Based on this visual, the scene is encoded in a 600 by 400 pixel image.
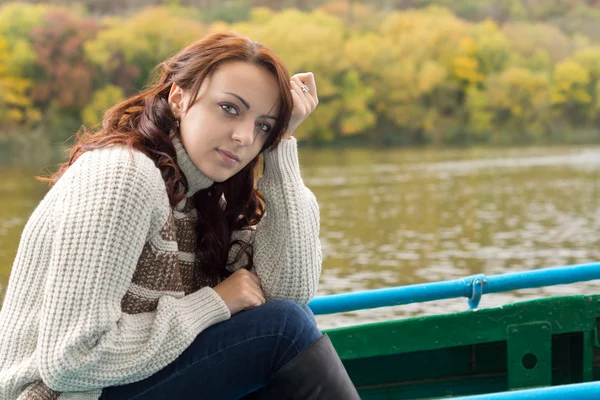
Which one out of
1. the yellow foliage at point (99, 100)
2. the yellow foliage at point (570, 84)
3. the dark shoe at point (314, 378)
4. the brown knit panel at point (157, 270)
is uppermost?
the brown knit panel at point (157, 270)

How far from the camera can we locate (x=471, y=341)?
2982 mm

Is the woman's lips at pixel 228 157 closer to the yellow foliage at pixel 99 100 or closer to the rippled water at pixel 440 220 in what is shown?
the rippled water at pixel 440 220

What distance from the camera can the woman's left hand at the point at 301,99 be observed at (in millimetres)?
2188

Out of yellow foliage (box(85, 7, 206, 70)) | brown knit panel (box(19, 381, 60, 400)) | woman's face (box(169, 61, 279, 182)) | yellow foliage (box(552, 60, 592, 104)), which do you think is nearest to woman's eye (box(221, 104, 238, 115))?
woman's face (box(169, 61, 279, 182))

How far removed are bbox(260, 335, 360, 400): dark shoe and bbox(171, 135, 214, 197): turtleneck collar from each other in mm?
462

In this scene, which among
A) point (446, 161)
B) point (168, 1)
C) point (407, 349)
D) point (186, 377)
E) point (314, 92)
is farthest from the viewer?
point (168, 1)

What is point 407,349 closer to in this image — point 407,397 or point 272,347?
point 407,397

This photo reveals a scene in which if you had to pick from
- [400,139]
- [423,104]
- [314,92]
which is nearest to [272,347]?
[314,92]

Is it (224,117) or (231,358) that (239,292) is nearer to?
(231,358)

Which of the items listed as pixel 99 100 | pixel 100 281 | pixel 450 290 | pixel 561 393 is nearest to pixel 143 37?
pixel 99 100

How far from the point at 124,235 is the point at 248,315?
1.17ft

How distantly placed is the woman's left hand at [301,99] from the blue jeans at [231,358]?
507 millimetres

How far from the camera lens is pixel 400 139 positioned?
50.9m

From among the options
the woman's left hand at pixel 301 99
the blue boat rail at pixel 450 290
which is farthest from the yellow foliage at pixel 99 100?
the woman's left hand at pixel 301 99
